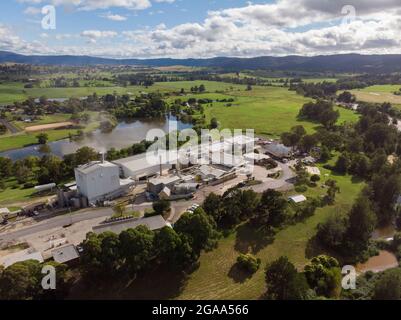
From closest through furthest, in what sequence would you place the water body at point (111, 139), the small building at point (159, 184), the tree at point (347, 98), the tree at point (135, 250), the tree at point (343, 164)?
the tree at point (135, 250), the small building at point (159, 184), the tree at point (343, 164), the water body at point (111, 139), the tree at point (347, 98)

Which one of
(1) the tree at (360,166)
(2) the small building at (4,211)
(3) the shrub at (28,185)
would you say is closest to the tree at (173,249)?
(2) the small building at (4,211)

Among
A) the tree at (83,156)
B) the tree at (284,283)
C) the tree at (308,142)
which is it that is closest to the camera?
the tree at (284,283)

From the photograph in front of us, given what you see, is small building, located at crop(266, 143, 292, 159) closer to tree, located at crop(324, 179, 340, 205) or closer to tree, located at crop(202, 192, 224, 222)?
tree, located at crop(324, 179, 340, 205)

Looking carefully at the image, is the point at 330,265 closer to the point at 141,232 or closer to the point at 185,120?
the point at 141,232

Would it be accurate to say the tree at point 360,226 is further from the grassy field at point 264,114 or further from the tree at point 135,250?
the grassy field at point 264,114

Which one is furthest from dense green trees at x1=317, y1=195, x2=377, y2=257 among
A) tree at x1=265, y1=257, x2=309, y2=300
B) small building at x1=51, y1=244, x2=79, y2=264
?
small building at x1=51, y1=244, x2=79, y2=264
